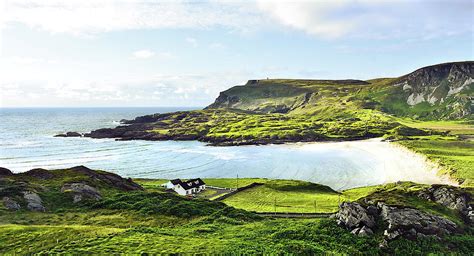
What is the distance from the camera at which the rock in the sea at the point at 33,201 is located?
57.2 meters

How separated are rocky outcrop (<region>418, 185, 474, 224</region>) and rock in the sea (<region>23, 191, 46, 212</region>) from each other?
6033 cm

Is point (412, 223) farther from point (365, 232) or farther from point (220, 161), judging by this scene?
point (220, 161)

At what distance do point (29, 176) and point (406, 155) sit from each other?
466 feet

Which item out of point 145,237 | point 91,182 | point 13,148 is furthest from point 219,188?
point 13,148

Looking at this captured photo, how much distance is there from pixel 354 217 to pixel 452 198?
19067 millimetres

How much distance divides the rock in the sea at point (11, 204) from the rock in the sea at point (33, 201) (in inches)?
61.2

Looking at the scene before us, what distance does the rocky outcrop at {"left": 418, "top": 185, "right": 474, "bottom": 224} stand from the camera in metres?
52.2

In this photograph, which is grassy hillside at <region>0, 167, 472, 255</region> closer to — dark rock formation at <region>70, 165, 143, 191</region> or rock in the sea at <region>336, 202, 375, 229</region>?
rock in the sea at <region>336, 202, 375, 229</region>

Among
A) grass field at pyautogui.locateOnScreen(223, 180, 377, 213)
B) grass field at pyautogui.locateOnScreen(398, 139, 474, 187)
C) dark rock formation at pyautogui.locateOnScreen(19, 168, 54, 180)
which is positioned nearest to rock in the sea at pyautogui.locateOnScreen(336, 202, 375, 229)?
grass field at pyautogui.locateOnScreen(223, 180, 377, 213)

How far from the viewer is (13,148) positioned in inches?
7515

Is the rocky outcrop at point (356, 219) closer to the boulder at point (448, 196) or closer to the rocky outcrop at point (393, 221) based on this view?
the rocky outcrop at point (393, 221)

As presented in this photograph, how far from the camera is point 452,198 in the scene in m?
54.7

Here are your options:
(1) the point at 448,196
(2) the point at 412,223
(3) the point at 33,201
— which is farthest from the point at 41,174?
(1) the point at 448,196

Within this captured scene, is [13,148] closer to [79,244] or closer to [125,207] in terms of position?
[125,207]
